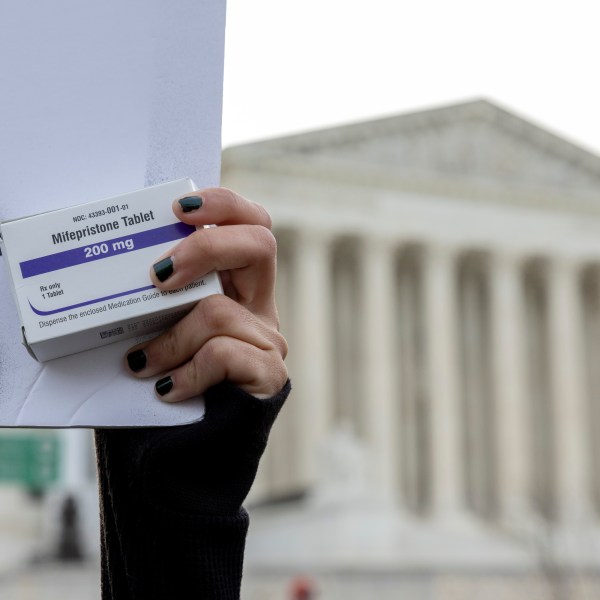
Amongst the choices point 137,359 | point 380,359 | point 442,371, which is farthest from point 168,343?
point 442,371

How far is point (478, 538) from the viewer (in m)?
45.2

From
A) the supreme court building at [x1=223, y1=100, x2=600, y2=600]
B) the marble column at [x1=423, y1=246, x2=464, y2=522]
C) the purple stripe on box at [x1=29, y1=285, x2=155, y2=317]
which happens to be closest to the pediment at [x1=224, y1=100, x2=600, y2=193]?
the supreme court building at [x1=223, y1=100, x2=600, y2=600]

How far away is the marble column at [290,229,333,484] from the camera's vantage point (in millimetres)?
50438

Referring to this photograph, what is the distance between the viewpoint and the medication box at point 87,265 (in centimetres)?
216

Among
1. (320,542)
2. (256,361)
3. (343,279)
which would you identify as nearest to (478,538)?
(320,542)

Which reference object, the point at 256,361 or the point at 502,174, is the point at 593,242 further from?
the point at 256,361

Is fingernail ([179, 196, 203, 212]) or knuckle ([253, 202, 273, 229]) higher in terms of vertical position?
fingernail ([179, 196, 203, 212])

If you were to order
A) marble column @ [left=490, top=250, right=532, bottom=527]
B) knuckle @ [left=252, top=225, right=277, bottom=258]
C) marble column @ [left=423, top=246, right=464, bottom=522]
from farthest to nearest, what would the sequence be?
marble column @ [left=490, top=250, right=532, bottom=527] → marble column @ [left=423, top=246, right=464, bottom=522] → knuckle @ [left=252, top=225, right=277, bottom=258]

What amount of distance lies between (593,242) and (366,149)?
1054cm

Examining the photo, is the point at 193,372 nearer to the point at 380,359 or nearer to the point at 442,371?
the point at 380,359

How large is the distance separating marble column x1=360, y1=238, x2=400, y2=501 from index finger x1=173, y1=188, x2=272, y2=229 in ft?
159

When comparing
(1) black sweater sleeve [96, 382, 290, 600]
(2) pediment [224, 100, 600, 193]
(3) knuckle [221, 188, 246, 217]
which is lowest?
(2) pediment [224, 100, 600, 193]

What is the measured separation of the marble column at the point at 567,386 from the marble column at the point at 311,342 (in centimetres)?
980

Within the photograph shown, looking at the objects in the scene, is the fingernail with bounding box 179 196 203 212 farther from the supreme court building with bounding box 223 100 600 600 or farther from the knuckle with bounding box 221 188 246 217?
the supreme court building with bounding box 223 100 600 600
